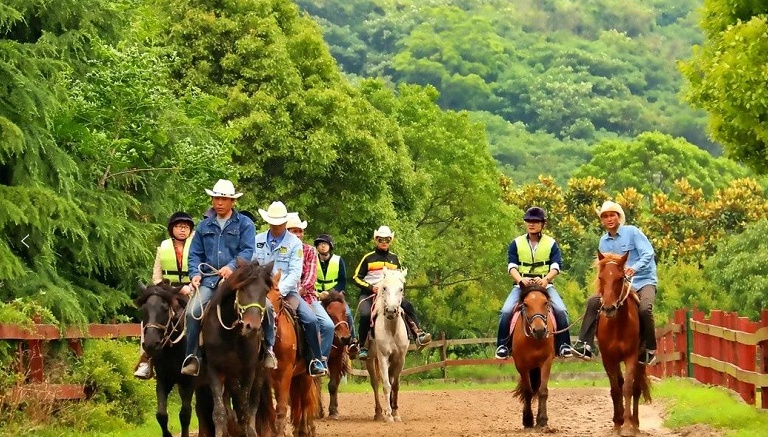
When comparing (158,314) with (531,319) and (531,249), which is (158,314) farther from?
(531,249)

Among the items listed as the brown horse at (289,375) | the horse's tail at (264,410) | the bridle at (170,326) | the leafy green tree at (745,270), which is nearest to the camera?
the horse's tail at (264,410)

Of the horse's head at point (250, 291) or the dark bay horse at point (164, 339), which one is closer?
the horse's head at point (250, 291)

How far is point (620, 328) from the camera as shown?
54.1 ft

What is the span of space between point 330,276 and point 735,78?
7.95 m

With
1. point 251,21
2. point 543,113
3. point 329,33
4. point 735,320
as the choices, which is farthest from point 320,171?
point 329,33

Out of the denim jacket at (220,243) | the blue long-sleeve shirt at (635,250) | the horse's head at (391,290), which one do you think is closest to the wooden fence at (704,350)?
the blue long-sleeve shirt at (635,250)

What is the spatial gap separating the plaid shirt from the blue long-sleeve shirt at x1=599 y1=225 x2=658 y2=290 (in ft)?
11.8

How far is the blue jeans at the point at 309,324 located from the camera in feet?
54.0

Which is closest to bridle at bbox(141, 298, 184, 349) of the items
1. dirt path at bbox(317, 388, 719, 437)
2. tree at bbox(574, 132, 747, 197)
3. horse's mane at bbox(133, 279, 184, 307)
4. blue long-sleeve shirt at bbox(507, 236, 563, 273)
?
horse's mane at bbox(133, 279, 184, 307)

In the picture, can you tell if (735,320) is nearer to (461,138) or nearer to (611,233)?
(611,233)

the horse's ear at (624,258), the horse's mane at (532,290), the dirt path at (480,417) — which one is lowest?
the dirt path at (480,417)

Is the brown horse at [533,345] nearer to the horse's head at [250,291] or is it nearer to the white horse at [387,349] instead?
the white horse at [387,349]

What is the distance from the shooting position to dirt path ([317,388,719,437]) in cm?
1783

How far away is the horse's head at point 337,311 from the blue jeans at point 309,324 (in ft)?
14.3
